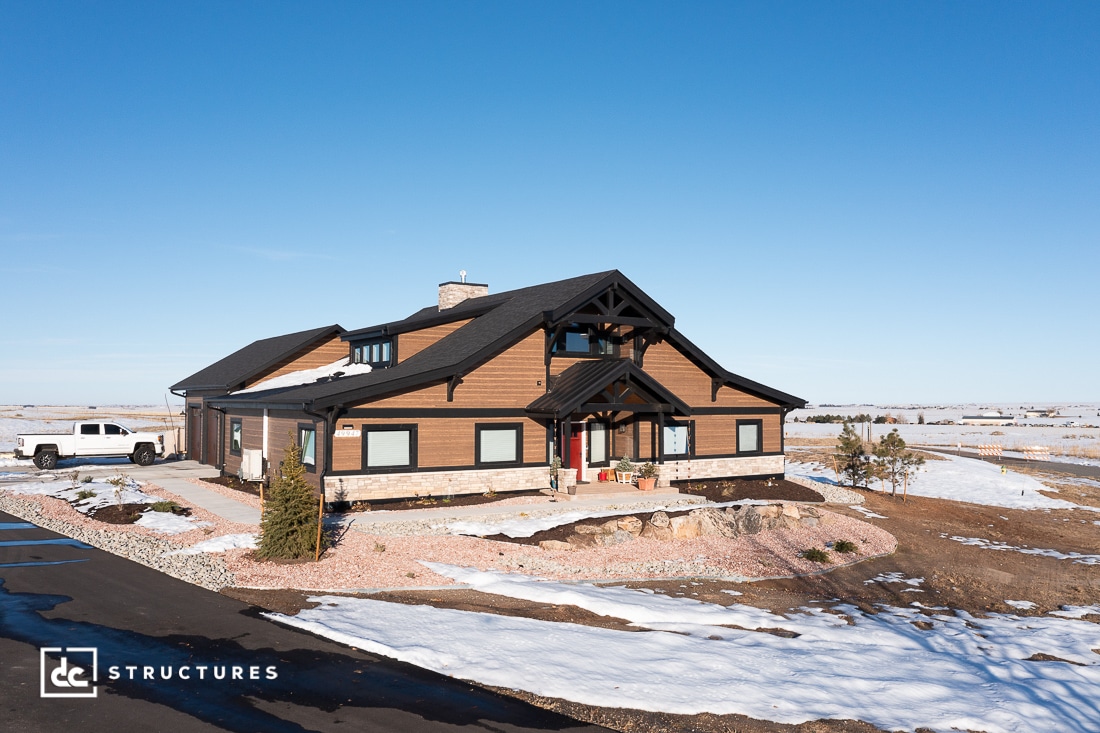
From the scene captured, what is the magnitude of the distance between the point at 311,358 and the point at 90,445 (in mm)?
9970

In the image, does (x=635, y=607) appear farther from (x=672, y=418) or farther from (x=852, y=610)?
(x=672, y=418)

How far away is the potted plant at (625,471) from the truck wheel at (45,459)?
23949mm

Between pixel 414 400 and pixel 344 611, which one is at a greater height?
pixel 414 400

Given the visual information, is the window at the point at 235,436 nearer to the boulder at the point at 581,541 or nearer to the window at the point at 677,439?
the boulder at the point at 581,541

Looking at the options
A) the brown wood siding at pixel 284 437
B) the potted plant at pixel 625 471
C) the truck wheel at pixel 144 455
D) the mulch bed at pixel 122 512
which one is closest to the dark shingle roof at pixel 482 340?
the brown wood siding at pixel 284 437

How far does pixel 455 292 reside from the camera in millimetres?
34531

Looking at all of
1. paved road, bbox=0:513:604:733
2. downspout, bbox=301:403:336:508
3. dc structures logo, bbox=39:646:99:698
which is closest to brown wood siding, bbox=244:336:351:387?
downspout, bbox=301:403:336:508

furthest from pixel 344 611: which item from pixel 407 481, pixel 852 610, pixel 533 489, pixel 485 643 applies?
pixel 533 489

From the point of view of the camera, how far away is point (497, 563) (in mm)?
17000

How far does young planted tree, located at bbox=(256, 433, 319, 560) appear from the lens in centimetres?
1606

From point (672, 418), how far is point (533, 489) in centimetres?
686

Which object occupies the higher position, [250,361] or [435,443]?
[250,361]

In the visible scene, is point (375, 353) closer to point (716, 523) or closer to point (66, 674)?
point (716, 523)

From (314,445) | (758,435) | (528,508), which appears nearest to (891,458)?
(758,435)
